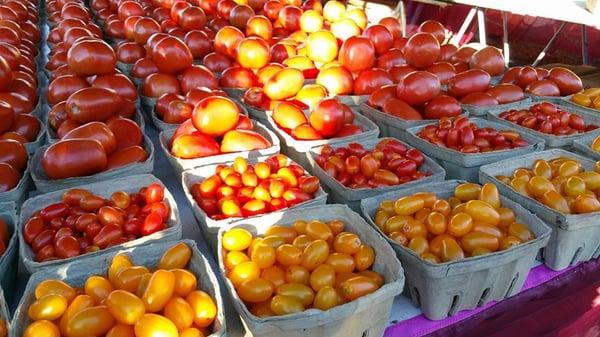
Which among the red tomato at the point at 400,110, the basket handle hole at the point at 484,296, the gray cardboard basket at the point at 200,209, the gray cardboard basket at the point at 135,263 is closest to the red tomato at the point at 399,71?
the red tomato at the point at 400,110

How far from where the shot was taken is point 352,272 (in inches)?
43.3

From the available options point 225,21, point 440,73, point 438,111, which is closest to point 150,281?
point 438,111

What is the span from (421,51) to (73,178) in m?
A: 1.49

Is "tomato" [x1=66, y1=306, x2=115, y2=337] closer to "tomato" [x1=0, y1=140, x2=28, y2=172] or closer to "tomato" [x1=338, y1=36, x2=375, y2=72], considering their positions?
"tomato" [x1=0, y1=140, x2=28, y2=172]

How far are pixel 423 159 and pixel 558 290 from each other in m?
0.52

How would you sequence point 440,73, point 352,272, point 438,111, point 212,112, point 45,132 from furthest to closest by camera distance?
point 440,73 → point 438,111 → point 45,132 → point 212,112 → point 352,272

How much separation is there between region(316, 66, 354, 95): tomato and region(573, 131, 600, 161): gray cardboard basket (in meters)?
0.89

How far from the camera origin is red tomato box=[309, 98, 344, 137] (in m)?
1.69

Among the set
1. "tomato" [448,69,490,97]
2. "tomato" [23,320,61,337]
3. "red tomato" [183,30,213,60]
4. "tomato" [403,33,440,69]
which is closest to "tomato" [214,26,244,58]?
"red tomato" [183,30,213,60]

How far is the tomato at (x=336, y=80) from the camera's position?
83.1 inches

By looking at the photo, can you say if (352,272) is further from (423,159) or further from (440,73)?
(440,73)

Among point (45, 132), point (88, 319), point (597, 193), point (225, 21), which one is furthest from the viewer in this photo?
point (225, 21)

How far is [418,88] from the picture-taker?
1904 millimetres

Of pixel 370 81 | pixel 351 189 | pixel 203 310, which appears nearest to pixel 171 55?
pixel 370 81
